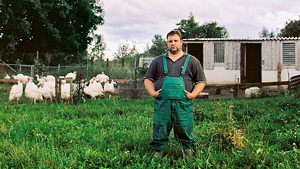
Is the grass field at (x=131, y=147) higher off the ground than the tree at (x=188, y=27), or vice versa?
the tree at (x=188, y=27)

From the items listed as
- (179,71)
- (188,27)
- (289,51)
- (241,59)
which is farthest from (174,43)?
(188,27)

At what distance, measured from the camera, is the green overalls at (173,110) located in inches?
146

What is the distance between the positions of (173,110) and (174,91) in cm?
25

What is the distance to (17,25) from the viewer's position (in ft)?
75.7

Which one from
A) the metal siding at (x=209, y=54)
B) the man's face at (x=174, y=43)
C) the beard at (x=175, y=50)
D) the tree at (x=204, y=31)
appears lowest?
the beard at (x=175, y=50)

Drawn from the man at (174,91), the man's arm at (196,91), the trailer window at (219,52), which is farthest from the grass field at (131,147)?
the trailer window at (219,52)

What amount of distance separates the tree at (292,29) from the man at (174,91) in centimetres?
3274

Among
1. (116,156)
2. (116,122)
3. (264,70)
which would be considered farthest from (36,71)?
(116,156)

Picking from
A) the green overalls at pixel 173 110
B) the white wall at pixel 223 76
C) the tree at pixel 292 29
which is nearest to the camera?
the green overalls at pixel 173 110

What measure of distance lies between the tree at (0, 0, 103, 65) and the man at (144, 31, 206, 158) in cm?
2168

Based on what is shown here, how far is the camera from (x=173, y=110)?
3.74 meters

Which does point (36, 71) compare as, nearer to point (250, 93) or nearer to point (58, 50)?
point (58, 50)

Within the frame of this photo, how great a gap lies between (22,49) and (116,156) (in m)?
26.6

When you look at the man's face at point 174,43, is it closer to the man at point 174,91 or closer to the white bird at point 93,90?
the man at point 174,91
